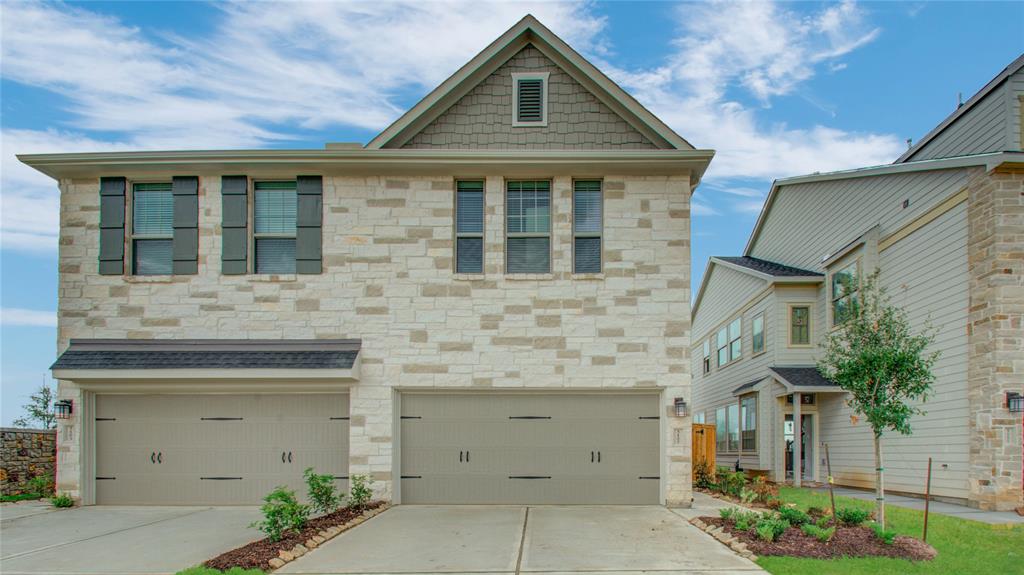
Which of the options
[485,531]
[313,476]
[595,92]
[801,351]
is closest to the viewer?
[485,531]

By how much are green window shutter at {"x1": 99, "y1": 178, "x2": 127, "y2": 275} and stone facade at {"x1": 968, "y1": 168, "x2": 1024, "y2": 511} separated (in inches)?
617

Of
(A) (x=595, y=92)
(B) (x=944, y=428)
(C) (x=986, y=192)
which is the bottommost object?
(B) (x=944, y=428)

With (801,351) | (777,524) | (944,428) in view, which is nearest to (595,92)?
(777,524)

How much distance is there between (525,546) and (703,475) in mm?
8572

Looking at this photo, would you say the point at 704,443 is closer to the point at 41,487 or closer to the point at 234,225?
the point at 234,225

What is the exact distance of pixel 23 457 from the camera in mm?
16391

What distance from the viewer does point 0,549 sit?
35.1 ft

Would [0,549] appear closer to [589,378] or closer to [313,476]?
Result: [313,476]

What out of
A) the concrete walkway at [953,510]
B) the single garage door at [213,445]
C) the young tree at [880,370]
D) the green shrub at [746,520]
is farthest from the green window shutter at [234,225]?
the concrete walkway at [953,510]

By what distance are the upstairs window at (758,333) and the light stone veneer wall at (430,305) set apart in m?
10.7

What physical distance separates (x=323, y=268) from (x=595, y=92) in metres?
5.93

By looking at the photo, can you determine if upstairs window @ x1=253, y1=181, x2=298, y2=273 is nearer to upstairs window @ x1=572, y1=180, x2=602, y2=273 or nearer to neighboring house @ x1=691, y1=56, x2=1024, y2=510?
upstairs window @ x1=572, y1=180, x2=602, y2=273

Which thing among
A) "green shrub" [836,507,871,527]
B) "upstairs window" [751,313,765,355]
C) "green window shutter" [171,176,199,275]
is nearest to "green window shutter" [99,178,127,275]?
"green window shutter" [171,176,199,275]

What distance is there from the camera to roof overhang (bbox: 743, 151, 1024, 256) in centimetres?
1447
